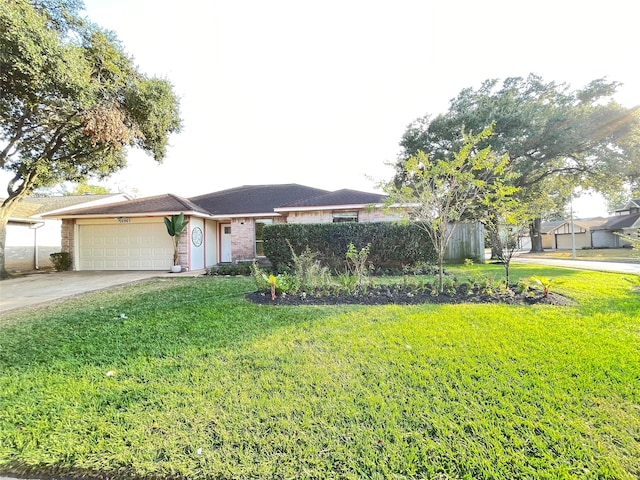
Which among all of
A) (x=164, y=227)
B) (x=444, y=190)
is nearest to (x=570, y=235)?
(x=444, y=190)

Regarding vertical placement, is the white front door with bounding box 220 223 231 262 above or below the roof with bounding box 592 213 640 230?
below

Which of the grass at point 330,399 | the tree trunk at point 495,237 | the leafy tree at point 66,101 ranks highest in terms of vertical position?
the leafy tree at point 66,101

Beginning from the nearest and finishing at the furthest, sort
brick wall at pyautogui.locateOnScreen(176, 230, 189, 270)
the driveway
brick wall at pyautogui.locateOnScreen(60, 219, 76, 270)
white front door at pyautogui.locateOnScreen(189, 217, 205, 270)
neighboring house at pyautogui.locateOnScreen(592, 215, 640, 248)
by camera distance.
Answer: the driveway, brick wall at pyautogui.locateOnScreen(176, 230, 189, 270), white front door at pyautogui.locateOnScreen(189, 217, 205, 270), brick wall at pyautogui.locateOnScreen(60, 219, 76, 270), neighboring house at pyautogui.locateOnScreen(592, 215, 640, 248)

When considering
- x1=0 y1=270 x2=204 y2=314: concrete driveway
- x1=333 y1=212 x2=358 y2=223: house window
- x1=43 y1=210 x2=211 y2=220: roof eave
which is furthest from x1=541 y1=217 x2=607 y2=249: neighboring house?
x1=0 y1=270 x2=204 y2=314: concrete driveway

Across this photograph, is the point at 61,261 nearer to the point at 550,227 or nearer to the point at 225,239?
the point at 225,239

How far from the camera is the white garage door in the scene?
1351 cm

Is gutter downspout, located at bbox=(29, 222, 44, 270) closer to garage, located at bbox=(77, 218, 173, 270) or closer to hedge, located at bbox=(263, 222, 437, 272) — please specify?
garage, located at bbox=(77, 218, 173, 270)

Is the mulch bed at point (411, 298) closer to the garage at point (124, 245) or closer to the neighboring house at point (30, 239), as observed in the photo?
the garage at point (124, 245)

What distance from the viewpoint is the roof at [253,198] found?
15.3m

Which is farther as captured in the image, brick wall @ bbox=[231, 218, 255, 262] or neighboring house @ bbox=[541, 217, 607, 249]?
neighboring house @ bbox=[541, 217, 607, 249]

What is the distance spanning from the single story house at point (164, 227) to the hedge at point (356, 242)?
7.41 ft

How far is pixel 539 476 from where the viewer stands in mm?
1727

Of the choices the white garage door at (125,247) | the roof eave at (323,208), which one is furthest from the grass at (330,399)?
the white garage door at (125,247)

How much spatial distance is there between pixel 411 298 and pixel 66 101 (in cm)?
1245
